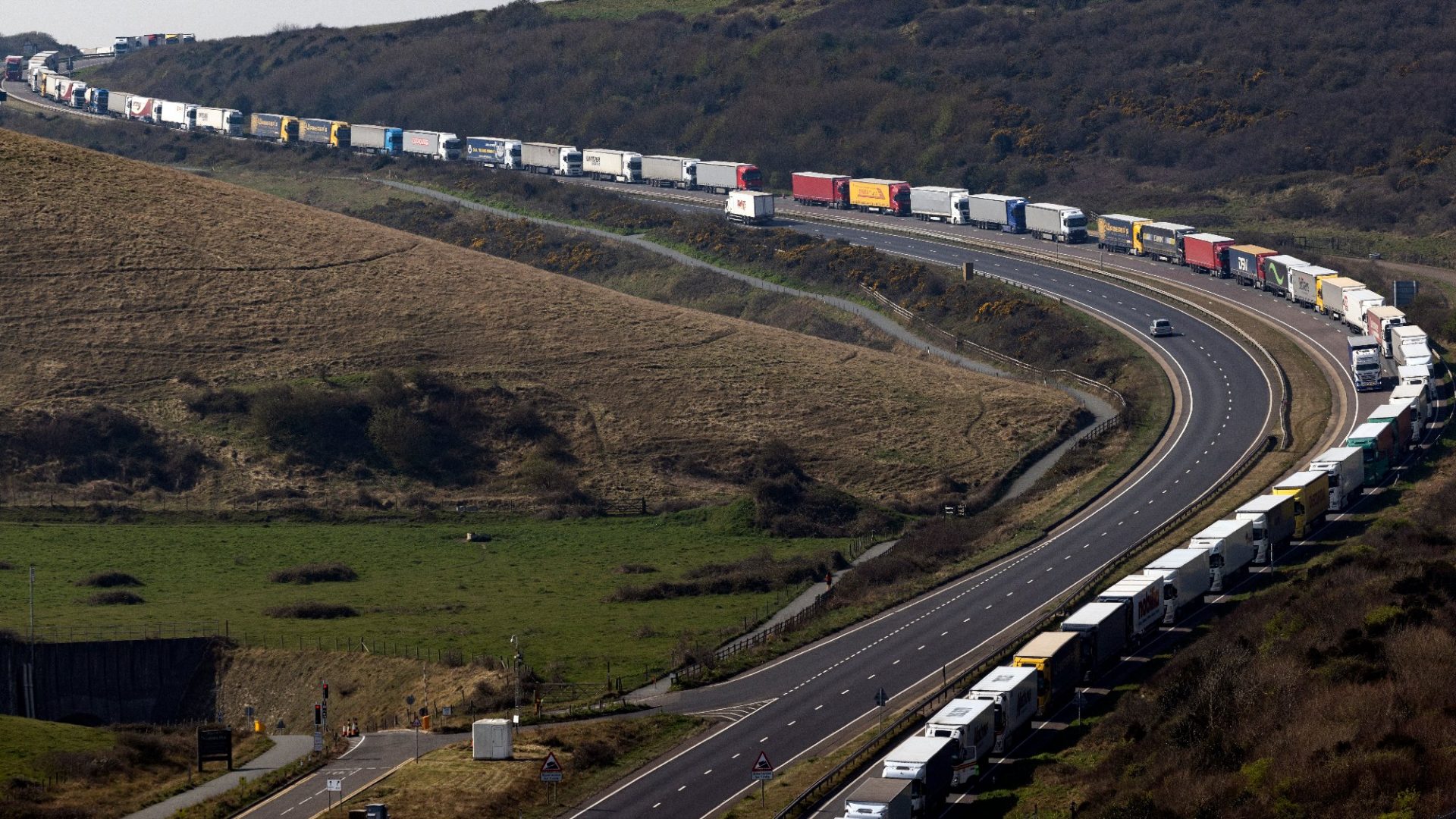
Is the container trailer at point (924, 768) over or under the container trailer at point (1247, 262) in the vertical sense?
under

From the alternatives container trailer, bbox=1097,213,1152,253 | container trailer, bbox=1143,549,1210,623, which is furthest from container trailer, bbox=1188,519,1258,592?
container trailer, bbox=1097,213,1152,253

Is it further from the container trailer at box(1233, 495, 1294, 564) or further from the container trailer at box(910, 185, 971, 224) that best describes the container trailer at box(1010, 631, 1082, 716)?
the container trailer at box(910, 185, 971, 224)

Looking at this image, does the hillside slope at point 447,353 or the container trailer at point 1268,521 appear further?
the hillside slope at point 447,353

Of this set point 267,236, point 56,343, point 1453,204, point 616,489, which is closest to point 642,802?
point 616,489

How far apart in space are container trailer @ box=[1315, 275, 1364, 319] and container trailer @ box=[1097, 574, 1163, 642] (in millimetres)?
55243

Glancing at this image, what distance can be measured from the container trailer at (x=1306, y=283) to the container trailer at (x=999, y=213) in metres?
37.1

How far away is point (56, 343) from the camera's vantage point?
11075 centimetres

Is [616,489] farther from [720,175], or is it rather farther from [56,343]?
[720,175]

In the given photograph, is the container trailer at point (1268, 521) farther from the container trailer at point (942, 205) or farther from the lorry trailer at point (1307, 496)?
the container trailer at point (942, 205)

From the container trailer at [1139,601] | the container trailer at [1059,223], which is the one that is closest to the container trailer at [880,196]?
the container trailer at [1059,223]

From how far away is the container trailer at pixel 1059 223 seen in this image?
502 feet

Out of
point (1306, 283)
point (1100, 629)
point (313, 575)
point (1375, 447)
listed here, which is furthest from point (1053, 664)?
point (1306, 283)

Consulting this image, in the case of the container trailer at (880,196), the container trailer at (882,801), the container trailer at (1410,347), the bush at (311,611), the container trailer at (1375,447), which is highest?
the container trailer at (880,196)

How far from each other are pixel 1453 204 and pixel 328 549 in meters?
109
